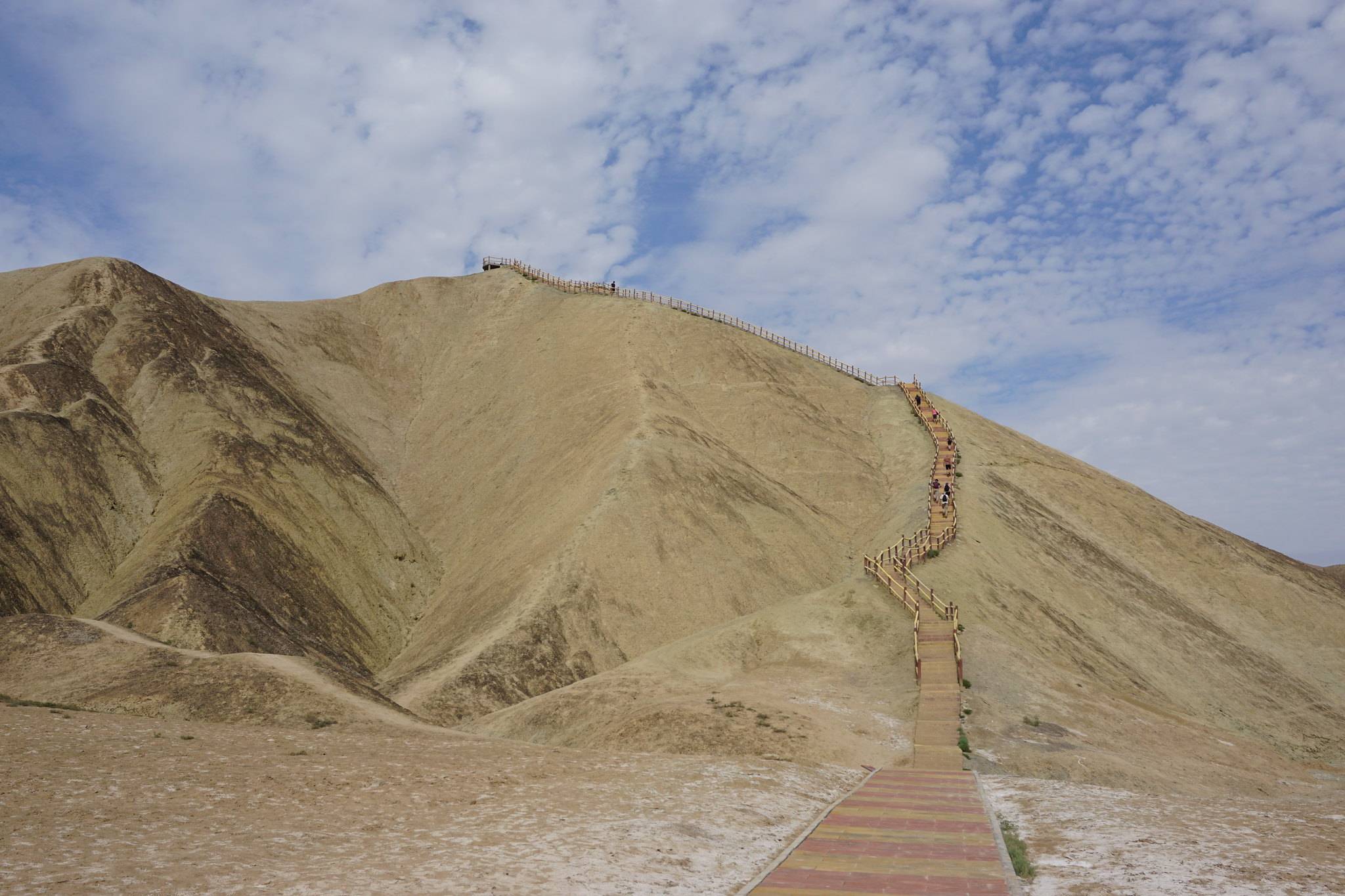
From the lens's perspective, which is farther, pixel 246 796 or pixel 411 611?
pixel 411 611

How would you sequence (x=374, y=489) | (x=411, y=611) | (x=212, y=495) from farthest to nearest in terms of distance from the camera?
(x=374, y=489)
(x=411, y=611)
(x=212, y=495)

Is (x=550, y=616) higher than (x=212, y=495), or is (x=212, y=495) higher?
(x=212, y=495)

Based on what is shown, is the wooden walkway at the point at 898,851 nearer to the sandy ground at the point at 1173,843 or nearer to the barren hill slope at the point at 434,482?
the sandy ground at the point at 1173,843

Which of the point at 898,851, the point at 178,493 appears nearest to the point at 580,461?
the point at 178,493

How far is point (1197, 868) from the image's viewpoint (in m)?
11.9

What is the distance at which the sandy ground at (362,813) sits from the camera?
10.9 metres

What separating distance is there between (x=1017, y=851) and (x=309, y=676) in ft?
62.8

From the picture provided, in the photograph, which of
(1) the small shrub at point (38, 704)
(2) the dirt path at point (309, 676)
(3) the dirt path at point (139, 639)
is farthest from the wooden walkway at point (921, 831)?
(3) the dirt path at point (139, 639)

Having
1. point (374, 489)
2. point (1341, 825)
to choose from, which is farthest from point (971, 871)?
point (374, 489)

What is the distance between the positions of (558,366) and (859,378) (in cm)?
2404

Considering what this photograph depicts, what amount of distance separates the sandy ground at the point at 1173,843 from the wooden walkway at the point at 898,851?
2.23ft

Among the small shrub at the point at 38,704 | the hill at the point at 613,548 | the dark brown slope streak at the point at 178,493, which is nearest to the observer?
the small shrub at the point at 38,704

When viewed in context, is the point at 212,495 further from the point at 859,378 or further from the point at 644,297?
the point at 859,378

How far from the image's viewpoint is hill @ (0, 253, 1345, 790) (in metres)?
27.5
